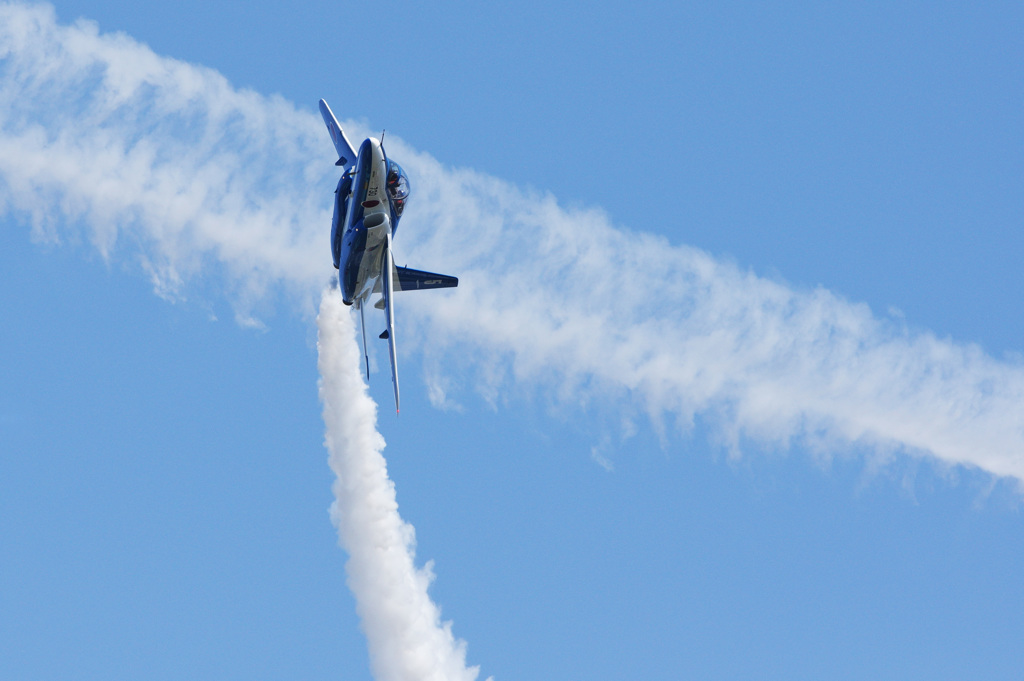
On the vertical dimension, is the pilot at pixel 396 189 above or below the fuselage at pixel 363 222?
above

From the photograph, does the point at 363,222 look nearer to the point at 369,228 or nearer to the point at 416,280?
the point at 369,228

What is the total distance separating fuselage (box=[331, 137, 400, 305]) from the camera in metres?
77.8

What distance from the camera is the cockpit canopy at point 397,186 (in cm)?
7881

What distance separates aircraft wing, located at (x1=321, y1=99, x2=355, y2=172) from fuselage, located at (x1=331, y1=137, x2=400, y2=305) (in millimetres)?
3918

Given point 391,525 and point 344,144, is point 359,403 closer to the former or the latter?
point 391,525

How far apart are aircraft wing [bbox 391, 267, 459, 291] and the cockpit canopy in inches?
156

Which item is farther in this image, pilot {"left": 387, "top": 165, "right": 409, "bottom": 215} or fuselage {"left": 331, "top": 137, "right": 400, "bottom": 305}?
pilot {"left": 387, "top": 165, "right": 409, "bottom": 215}

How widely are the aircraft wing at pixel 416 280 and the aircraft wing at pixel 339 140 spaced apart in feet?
20.2

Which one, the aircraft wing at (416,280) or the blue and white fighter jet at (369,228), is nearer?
the blue and white fighter jet at (369,228)

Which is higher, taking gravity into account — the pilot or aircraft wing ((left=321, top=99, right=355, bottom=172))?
aircraft wing ((left=321, top=99, right=355, bottom=172))

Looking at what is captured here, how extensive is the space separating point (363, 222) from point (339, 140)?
10038mm

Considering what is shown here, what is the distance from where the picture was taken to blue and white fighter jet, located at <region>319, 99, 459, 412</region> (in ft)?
255

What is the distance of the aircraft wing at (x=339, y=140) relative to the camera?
84000 millimetres

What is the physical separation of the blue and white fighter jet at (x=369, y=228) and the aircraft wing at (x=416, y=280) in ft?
2.12
